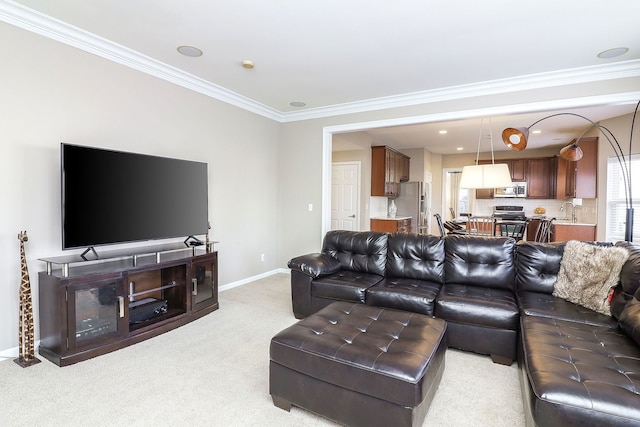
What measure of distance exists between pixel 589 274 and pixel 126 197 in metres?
3.96

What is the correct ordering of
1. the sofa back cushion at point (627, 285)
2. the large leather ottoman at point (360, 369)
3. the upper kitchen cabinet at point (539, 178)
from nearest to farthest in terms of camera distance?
the large leather ottoman at point (360, 369) < the sofa back cushion at point (627, 285) < the upper kitchen cabinet at point (539, 178)

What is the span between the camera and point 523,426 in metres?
1.83

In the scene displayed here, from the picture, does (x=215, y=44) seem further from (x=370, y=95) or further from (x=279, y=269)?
(x=279, y=269)

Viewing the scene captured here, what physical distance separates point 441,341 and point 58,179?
331cm

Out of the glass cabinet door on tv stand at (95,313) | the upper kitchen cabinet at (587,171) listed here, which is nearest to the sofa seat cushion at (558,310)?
the glass cabinet door on tv stand at (95,313)

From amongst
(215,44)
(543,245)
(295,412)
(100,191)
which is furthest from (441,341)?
(215,44)

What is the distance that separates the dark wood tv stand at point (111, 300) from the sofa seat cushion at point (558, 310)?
306 cm

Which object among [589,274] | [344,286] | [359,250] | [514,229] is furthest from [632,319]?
[514,229]

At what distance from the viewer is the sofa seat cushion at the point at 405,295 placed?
281 centimetres

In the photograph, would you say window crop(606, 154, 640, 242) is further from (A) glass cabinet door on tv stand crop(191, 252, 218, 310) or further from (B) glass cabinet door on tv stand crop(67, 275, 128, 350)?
(B) glass cabinet door on tv stand crop(67, 275, 128, 350)

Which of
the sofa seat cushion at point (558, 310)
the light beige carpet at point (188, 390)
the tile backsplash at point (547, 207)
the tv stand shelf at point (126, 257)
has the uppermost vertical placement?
the tile backsplash at point (547, 207)

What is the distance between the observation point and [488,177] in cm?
420

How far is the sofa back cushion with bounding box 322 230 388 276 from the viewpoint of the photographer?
3591 millimetres

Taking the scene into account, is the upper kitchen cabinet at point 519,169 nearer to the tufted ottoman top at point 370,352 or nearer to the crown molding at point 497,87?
the crown molding at point 497,87
